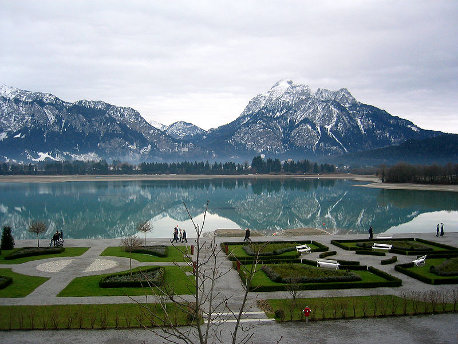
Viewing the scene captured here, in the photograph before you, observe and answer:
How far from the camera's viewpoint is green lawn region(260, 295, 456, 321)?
1762 centimetres

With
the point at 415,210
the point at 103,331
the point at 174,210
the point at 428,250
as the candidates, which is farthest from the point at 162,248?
the point at 415,210

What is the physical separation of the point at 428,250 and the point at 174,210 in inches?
1689

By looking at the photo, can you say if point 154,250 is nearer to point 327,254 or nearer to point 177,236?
point 177,236

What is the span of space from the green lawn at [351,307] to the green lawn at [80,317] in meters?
4.50

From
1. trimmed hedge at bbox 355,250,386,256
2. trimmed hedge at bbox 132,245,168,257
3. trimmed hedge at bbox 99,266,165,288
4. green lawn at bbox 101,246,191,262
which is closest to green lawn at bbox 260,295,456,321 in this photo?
trimmed hedge at bbox 99,266,165,288

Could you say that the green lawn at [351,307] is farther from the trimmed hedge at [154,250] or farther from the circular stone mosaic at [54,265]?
the circular stone mosaic at [54,265]

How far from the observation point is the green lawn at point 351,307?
17625 millimetres

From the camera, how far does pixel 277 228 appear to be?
48625 millimetres

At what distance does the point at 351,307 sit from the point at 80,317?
12.0 metres

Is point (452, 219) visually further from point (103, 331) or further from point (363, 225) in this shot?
point (103, 331)

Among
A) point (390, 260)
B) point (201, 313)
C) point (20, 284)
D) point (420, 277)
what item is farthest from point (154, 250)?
point (201, 313)

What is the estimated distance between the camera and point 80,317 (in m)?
16.7

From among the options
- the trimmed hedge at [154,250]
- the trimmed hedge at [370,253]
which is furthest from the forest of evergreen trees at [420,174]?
the trimmed hedge at [154,250]

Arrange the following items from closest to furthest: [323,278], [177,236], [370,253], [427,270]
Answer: [323,278] → [427,270] → [370,253] → [177,236]
